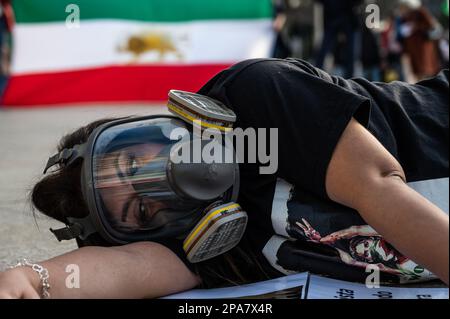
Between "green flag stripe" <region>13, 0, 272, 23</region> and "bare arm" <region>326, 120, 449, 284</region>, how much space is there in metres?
4.50

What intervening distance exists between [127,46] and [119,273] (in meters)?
4.35

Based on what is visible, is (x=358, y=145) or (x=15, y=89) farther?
(x=15, y=89)

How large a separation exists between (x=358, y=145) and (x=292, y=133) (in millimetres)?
139

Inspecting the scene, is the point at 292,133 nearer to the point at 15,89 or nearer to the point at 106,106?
the point at 106,106

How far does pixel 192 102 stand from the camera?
1.39 metres

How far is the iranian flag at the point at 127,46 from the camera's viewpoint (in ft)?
17.9

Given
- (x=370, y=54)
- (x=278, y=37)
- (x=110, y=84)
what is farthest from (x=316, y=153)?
(x=370, y=54)

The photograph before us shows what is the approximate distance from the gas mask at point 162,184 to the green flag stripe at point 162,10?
424cm

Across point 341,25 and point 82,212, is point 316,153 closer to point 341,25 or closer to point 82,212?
point 82,212

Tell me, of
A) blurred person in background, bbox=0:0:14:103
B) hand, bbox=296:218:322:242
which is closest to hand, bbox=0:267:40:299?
hand, bbox=296:218:322:242

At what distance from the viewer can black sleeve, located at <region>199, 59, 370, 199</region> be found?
4.32 ft

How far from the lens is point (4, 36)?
28.6 feet

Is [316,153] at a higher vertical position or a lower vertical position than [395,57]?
higher
